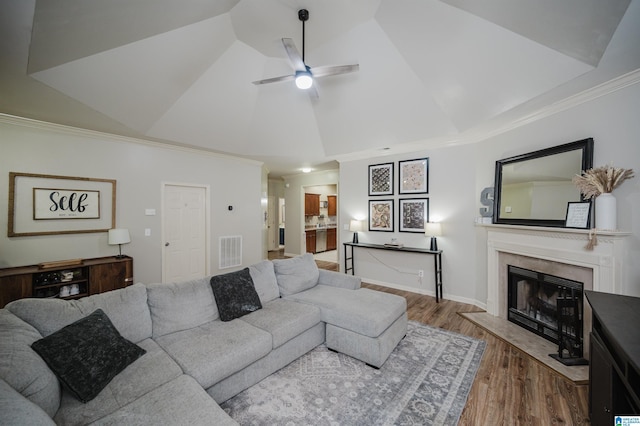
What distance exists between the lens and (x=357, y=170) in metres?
5.42

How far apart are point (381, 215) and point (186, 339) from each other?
13.1ft

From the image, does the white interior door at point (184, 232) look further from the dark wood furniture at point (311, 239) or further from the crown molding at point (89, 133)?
the dark wood furniture at point (311, 239)

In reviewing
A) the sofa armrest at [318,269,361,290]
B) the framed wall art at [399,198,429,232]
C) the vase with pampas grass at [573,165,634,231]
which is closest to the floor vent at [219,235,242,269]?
the sofa armrest at [318,269,361,290]

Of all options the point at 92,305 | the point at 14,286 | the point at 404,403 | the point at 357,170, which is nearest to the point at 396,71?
the point at 357,170

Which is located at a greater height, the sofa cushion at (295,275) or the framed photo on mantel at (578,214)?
the framed photo on mantel at (578,214)

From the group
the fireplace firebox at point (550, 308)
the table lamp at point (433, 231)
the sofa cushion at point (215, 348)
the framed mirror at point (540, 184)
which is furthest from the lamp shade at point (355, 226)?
the sofa cushion at point (215, 348)

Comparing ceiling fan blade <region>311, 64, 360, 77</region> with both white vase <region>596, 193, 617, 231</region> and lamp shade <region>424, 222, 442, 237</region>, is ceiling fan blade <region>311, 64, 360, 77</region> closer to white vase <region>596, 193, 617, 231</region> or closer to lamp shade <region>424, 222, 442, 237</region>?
white vase <region>596, 193, 617, 231</region>

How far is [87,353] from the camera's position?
1495 millimetres

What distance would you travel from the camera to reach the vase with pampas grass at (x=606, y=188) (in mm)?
2215

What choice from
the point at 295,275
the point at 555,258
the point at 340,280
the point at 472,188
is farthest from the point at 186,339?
the point at 472,188

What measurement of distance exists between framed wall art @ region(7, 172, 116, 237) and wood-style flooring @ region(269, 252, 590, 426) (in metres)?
5.07

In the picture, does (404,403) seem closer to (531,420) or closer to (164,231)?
(531,420)

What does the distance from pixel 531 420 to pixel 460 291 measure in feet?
8.26

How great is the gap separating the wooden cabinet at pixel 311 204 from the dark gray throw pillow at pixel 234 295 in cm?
563
